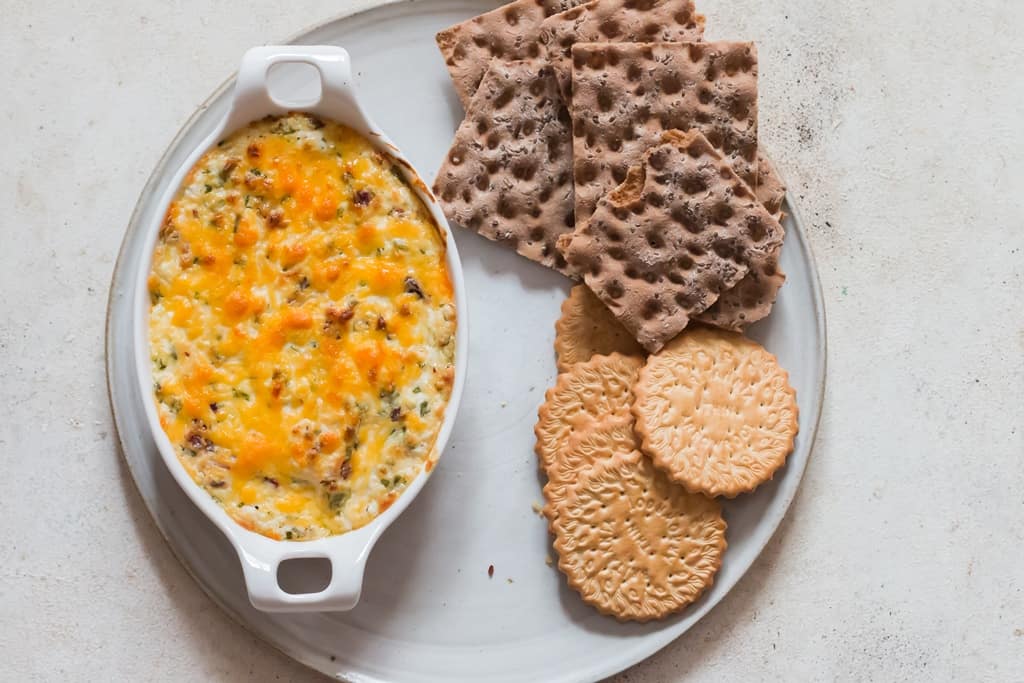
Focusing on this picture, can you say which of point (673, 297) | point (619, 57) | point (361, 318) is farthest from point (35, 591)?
point (619, 57)

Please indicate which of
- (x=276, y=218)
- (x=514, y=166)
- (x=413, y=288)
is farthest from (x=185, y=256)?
(x=514, y=166)

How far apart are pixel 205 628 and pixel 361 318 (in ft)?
2.63

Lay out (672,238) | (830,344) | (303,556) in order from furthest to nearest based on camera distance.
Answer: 1. (830,344)
2. (672,238)
3. (303,556)

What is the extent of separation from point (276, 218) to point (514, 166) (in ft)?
1.77

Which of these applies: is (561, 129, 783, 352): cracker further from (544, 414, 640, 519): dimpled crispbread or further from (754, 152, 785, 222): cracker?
(544, 414, 640, 519): dimpled crispbread

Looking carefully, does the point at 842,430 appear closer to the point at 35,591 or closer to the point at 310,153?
the point at 310,153

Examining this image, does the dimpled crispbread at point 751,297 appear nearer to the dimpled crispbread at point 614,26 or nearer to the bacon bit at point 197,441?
the dimpled crispbread at point 614,26

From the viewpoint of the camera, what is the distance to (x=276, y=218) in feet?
6.40

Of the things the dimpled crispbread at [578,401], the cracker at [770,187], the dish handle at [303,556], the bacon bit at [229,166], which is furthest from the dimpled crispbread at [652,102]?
the dish handle at [303,556]

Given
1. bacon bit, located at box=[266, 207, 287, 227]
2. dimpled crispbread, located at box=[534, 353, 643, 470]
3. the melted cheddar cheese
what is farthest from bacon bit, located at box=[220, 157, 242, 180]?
dimpled crispbread, located at box=[534, 353, 643, 470]

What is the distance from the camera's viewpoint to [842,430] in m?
2.33

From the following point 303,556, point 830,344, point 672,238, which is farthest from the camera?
point 830,344

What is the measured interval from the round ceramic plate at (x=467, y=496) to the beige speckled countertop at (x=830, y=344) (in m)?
0.12

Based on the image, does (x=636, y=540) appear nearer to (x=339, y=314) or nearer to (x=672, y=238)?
(x=672, y=238)
